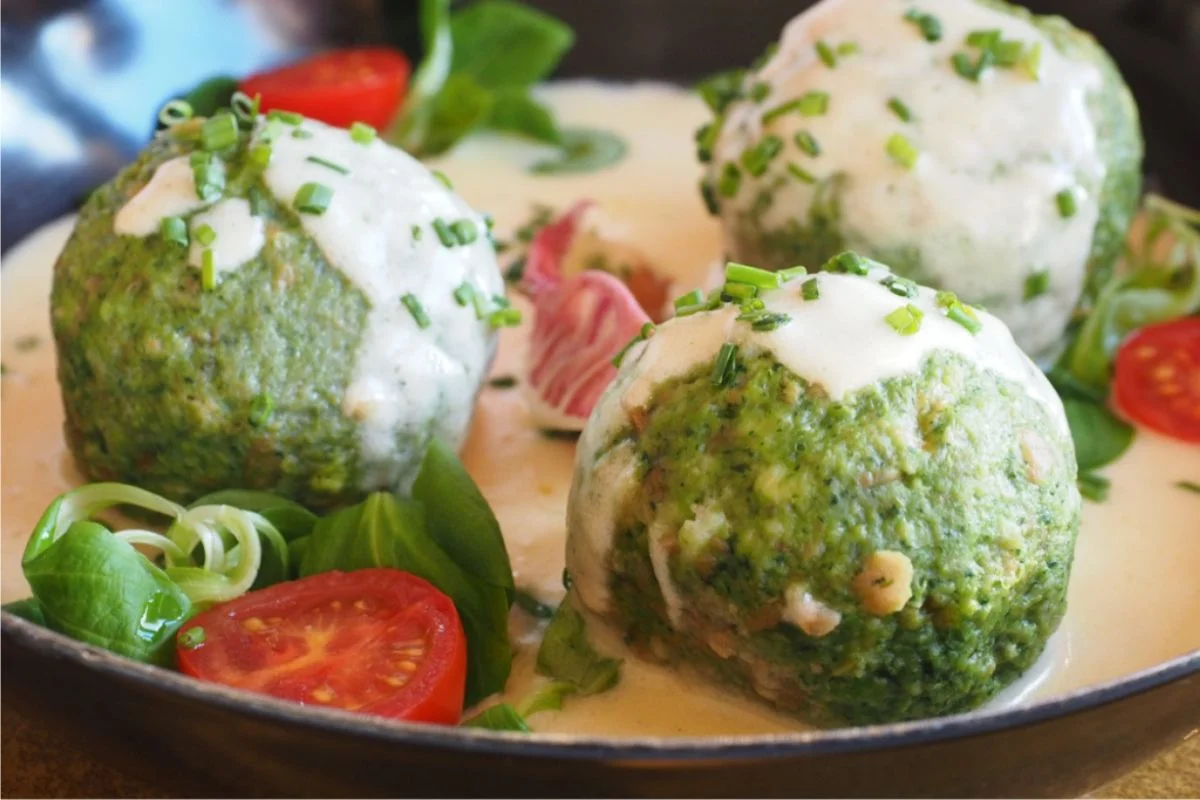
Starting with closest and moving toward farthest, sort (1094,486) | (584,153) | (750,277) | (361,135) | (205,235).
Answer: (750,277), (205,235), (361,135), (1094,486), (584,153)

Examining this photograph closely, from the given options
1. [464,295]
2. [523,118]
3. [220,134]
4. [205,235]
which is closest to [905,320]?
[464,295]

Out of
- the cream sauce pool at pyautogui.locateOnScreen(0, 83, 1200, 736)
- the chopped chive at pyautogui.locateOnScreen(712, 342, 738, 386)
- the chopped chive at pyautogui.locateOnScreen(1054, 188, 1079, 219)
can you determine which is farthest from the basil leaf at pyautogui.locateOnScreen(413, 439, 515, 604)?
the chopped chive at pyautogui.locateOnScreen(1054, 188, 1079, 219)

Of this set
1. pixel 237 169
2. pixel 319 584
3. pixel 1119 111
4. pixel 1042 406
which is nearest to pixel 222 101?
pixel 237 169

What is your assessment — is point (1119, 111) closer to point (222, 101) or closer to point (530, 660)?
point (530, 660)

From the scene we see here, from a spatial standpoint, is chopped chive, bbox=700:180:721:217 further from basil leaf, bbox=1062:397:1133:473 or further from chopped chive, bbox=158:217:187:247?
chopped chive, bbox=158:217:187:247

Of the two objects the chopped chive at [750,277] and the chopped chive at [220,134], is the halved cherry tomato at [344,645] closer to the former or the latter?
the chopped chive at [750,277]

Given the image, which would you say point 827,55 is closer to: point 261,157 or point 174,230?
point 261,157

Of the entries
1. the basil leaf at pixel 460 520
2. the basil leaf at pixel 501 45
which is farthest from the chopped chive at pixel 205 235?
the basil leaf at pixel 501 45
